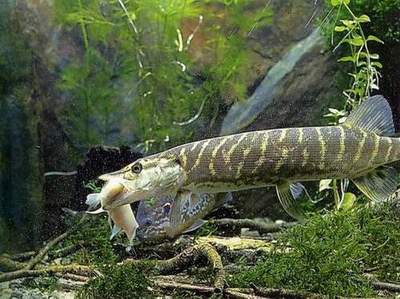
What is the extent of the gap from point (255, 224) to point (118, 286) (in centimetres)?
137

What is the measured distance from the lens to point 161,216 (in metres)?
2.81

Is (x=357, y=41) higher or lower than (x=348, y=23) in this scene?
lower

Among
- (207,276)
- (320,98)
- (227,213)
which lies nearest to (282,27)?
(320,98)

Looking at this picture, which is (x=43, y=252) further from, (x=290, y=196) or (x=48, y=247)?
(x=290, y=196)

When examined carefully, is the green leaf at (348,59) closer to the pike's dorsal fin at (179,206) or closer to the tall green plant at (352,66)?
the tall green plant at (352,66)

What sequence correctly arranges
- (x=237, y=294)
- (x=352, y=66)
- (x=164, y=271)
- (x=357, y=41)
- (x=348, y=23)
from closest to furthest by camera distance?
(x=237, y=294) < (x=164, y=271) < (x=348, y=23) < (x=357, y=41) < (x=352, y=66)

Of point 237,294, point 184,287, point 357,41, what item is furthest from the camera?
point 357,41

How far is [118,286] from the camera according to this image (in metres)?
2.35

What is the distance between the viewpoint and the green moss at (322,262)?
2.38 metres

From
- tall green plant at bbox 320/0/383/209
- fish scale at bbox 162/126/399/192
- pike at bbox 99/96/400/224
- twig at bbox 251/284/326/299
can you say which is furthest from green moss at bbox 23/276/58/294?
tall green plant at bbox 320/0/383/209

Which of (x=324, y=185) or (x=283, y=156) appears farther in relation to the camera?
(x=324, y=185)

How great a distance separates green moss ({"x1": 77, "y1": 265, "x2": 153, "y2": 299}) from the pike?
27 cm

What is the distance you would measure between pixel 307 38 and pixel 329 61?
21 cm

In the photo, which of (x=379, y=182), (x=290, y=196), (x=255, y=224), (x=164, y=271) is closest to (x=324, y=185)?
(x=255, y=224)
